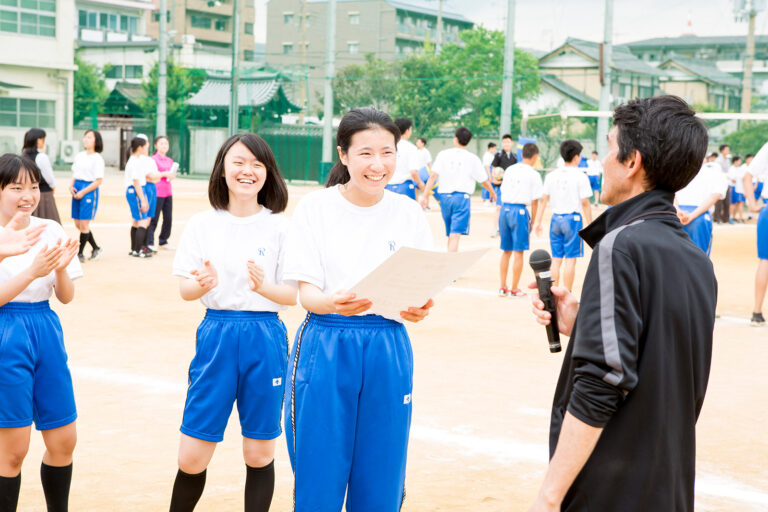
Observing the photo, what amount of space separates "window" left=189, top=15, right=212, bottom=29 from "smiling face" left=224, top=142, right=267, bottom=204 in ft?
237

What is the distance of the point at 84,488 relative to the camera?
417 cm

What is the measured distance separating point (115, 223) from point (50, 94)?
20667 millimetres

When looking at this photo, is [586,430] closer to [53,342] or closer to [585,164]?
[53,342]

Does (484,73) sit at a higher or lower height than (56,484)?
higher

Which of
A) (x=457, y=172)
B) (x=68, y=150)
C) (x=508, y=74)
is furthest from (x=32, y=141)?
(x=68, y=150)

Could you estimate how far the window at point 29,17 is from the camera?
110ft

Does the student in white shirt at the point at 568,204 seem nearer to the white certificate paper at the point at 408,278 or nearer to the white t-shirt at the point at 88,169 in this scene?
the white t-shirt at the point at 88,169

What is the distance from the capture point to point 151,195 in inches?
483

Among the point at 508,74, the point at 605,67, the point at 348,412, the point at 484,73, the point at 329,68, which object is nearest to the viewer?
the point at 348,412

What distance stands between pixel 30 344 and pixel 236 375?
802 mm

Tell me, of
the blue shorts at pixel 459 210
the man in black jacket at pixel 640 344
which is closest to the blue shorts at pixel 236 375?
the man in black jacket at pixel 640 344

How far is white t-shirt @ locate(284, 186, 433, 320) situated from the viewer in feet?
9.52

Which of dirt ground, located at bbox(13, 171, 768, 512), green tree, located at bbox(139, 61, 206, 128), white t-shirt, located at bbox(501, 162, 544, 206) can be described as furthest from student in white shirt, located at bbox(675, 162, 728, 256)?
green tree, located at bbox(139, 61, 206, 128)

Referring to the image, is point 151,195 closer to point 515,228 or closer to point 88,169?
point 88,169
